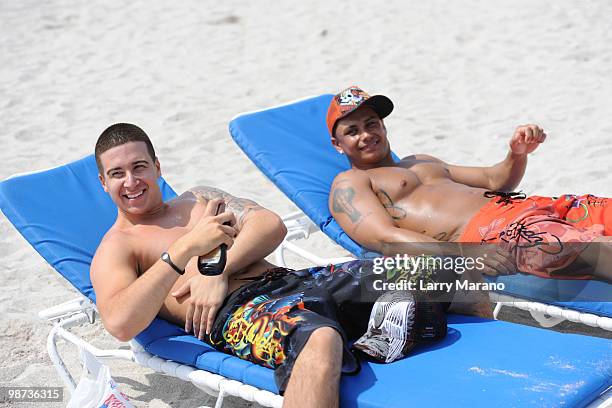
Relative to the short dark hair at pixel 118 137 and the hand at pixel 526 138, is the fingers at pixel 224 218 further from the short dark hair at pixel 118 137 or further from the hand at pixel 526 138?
the hand at pixel 526 138

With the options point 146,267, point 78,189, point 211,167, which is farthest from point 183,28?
point 146,267

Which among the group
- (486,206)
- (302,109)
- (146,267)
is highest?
(302,109)

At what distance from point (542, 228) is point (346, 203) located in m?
0.97

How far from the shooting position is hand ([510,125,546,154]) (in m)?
4.14

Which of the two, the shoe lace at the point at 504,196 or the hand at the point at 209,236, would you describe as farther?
the shoe lace at the point at 504,196

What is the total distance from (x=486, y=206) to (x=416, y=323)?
122 cm

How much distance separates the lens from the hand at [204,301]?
3.11 meters

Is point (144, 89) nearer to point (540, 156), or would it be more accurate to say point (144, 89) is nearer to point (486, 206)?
point (540, 156)

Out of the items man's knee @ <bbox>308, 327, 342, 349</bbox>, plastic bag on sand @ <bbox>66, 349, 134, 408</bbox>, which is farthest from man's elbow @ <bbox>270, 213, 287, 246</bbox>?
plastic bag on sand @ <bbox>66, 349, 134, 408</bbox>

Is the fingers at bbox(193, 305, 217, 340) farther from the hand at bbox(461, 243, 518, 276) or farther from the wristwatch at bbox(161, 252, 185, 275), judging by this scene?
the hand at bbox(461, 243, 518, 276)

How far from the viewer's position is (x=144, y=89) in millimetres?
8203

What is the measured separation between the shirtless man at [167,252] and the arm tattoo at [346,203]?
65 centimetres

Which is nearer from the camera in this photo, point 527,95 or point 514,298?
point 514,298

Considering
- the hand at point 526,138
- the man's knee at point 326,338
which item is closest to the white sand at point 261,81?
the hand at point 526,138
